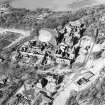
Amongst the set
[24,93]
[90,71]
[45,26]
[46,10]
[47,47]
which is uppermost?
[46,10]

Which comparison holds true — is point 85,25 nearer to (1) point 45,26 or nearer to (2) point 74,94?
(1) point 45,26

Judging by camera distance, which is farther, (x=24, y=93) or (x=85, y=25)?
(x=85, y=25)

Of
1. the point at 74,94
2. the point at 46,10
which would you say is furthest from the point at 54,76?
the point at 46,10

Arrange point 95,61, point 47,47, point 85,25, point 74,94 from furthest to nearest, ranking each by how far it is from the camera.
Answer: point 85,25 → point 47,47 → point 95,61 → point 74,94

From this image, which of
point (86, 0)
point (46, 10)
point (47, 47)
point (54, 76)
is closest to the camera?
point (54, 76)

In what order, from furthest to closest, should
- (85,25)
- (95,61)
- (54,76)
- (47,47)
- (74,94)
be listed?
(85,25), (47,47), (95,61), (54,76), (74,94)

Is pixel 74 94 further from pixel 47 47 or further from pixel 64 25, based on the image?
pixel 64 25

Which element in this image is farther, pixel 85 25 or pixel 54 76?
pixel 85 25

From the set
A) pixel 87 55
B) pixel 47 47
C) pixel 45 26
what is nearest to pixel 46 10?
pixel 45 26

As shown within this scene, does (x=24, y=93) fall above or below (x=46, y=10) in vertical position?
below
